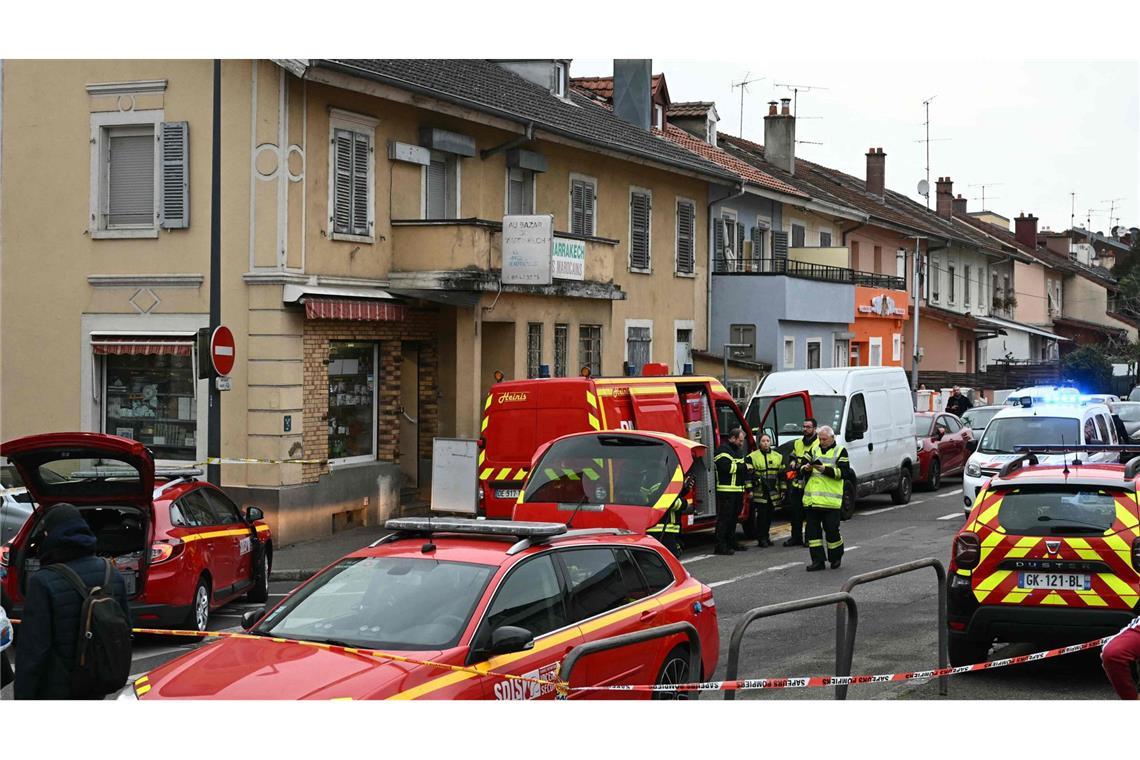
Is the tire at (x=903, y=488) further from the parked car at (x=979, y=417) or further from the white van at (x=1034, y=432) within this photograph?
the parked car at (x=979, y=417)

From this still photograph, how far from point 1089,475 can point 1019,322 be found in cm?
5929

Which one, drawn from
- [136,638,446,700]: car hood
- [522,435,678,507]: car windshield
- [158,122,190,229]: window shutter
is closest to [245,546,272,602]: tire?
[522,435,678,507]: car windshield

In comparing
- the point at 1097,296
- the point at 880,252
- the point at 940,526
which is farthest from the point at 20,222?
the point at 1097,296

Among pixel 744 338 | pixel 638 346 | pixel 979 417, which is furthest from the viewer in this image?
pixel 744 338

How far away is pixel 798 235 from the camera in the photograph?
42.2 m

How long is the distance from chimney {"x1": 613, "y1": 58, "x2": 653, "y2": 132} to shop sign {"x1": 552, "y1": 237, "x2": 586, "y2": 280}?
11947 millimetres

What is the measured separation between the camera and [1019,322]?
6756 cm

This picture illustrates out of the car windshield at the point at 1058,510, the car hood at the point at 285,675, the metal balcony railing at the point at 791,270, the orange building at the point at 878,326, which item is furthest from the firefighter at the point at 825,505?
the orange building at the point at 878,326

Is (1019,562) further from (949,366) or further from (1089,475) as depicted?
(949,366)

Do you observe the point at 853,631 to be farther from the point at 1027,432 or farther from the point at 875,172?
the point at 875,172

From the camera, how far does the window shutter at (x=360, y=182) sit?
22.2 metres

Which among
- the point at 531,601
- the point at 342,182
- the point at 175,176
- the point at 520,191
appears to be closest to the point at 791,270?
the point at 520,191

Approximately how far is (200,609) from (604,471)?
527cm

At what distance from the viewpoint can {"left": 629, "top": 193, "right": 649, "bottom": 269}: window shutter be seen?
3175cm
